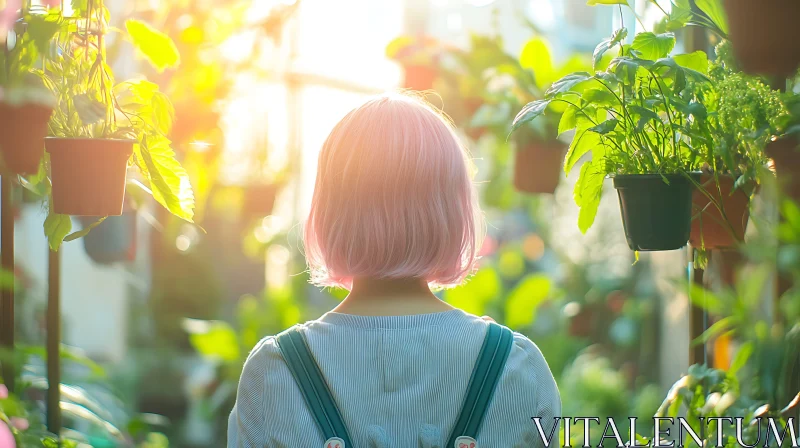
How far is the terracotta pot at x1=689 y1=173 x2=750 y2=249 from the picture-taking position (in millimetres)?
1307

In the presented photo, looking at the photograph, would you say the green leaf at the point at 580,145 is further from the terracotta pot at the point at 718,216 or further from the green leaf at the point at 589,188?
the terracotta pot at the point at 718,216

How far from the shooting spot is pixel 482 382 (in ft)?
3.28

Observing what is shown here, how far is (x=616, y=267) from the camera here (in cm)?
652

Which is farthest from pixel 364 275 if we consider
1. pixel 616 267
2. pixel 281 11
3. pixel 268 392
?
pixel 616 267

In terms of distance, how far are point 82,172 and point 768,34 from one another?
1088 mm

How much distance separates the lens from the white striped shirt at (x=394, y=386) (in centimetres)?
100

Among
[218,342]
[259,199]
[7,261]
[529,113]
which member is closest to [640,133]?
[529,113]

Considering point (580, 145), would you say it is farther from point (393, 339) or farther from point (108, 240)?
point (108, 240)

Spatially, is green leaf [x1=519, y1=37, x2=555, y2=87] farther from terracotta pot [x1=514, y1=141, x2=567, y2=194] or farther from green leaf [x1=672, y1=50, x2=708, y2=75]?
green leaf [x1=672, y1=50, x2=708, y2=75]

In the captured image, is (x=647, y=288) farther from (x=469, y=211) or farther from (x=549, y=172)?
(x=469, y=211)

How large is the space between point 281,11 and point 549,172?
130cm

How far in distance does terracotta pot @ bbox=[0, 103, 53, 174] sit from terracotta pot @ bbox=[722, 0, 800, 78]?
113 centimetres

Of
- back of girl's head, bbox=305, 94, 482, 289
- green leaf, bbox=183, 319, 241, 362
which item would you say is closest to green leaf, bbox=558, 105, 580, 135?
back of girl's head, bbox=305, 94, 482, 289

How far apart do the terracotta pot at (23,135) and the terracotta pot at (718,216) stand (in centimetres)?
113
